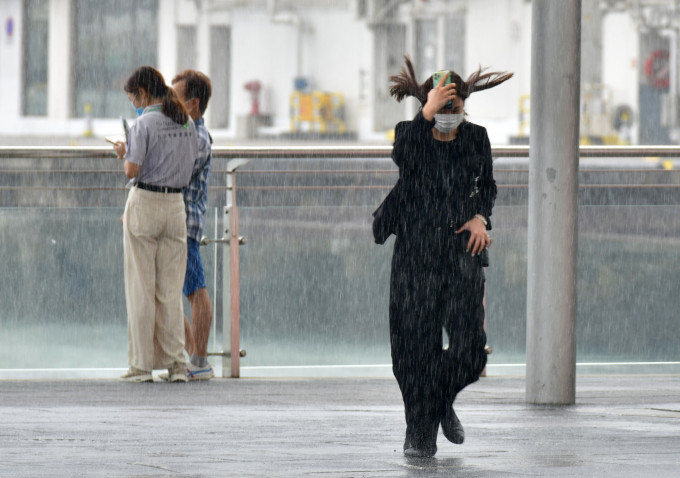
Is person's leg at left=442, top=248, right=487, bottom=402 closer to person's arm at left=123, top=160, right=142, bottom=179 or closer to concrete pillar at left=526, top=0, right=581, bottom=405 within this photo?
concrete pillar at left=526, top=0, right=581, bottom=405

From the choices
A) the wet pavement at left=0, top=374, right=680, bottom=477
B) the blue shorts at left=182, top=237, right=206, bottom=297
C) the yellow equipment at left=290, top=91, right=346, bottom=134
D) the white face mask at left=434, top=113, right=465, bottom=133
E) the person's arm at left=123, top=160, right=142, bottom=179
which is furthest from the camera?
the yellow equipment at left=290, top=91, right=346, bottom=134

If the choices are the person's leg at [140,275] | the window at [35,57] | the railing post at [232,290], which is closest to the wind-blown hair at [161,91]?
the person's leg at [140,275]

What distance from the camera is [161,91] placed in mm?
7031

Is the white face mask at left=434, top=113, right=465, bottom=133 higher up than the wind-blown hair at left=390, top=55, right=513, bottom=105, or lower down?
lower down

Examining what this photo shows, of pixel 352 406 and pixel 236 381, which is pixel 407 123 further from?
pixel 236 381

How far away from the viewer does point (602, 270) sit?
26.3 feet

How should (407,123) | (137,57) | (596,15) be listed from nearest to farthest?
(407,123) < (596,15) < (137,57)

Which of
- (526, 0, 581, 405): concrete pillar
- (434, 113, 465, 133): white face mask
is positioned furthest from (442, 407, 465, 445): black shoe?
(526, 0, 581, 405): concrete pillar

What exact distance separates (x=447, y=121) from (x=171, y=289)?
293 centimetres

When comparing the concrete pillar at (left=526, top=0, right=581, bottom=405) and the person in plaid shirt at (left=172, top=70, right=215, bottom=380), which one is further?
the person in plaid shirt at (left=172, top=70, right=215, bottom=380)

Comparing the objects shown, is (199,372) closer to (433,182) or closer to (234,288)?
(234,288)

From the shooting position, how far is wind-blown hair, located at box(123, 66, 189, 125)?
6.99 metres

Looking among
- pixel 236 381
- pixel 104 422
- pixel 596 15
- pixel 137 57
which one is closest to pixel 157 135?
pixel 236 381

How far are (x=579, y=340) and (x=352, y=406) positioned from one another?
2.02 meters
